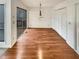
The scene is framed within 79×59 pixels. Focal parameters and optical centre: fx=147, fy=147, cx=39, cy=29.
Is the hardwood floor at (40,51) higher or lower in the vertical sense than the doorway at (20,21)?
lower

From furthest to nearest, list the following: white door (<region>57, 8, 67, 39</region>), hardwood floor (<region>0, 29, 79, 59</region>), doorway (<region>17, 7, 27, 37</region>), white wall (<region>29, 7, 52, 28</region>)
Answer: white wall (<region>29, 7, 52, 28</region>), doorway (<region>17, 7, 27, 37</region>), white door (<region>57, 8, 67, 39</region>), hardwood floor (<region>0, 29, 79, 59</region>)

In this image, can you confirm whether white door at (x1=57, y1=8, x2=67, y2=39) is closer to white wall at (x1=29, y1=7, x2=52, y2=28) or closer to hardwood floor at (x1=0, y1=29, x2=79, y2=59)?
hardwood floor at (x1=0, y1=29, x2=79, y2=59)

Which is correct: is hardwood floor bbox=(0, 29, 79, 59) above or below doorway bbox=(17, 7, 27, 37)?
below

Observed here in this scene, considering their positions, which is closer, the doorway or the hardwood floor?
the hardwood floor

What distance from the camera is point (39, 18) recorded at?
16641 millimetres

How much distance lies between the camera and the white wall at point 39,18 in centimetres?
1653

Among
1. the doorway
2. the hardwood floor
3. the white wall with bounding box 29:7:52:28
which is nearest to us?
the hardwood floor

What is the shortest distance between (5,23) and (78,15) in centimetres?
303

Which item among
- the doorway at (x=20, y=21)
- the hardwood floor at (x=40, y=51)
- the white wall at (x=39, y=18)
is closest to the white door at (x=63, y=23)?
the hardwood floor at (x=40, y=51)

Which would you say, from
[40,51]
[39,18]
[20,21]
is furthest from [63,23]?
[39,18]

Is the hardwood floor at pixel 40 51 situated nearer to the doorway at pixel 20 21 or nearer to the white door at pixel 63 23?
the white door at pixel 63 23

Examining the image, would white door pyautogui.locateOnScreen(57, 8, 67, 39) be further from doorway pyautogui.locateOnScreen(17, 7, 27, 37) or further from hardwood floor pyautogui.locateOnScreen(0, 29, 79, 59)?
doorway pyautogui.locateOnScreen(17, 7, 27, 37)

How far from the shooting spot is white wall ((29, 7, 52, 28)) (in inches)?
651

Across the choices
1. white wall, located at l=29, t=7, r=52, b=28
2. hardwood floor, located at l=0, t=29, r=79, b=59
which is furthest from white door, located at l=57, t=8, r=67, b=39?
white wall, located at l=29, t=7, r=52, b=28
